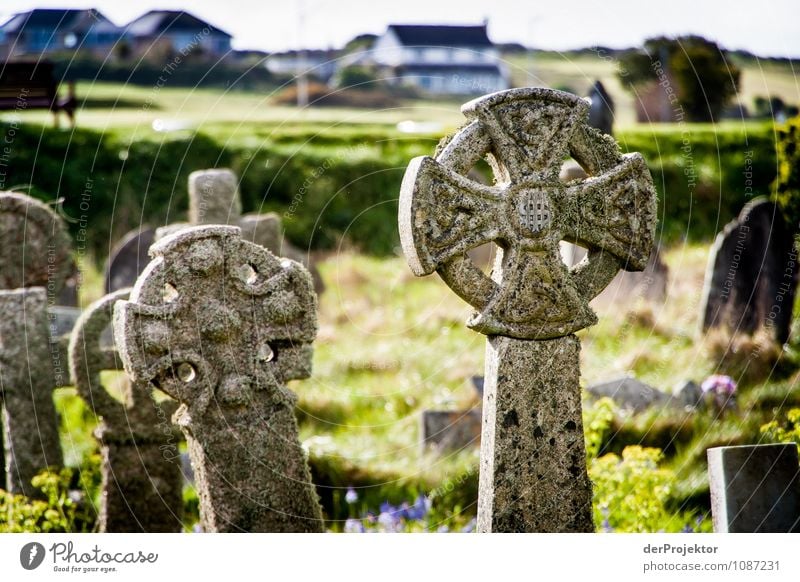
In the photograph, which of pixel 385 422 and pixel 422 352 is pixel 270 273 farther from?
pixel 422 352

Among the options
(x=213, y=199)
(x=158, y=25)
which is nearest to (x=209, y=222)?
(x=213, y=199)

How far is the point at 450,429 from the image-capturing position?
7.56 meters

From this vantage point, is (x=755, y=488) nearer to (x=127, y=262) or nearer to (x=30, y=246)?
(x=30, y=246)

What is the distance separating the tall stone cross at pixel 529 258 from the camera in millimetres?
4441

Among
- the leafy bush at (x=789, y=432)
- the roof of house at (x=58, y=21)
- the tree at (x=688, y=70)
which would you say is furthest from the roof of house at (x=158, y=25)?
the leafy bush at (x=789, y=432)

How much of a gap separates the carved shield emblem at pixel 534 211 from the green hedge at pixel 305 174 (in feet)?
38.1

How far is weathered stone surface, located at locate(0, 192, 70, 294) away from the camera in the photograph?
7.51 m

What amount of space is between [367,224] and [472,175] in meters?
4.96

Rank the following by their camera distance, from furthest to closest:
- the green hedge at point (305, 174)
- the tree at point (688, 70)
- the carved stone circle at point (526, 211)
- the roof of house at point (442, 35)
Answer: the roof of house at point (442, 35), the green hedge at point (305, 174), the tree at point (688, 70), the carved stone circle at point (526, 211)

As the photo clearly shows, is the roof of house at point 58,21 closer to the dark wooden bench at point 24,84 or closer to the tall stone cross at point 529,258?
the dark wooden bench at point 24,84

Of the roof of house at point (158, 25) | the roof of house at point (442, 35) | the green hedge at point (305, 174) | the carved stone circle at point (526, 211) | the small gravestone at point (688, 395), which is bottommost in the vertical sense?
the small gravestone at point (688, 395)

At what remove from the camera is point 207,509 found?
4.98 metres

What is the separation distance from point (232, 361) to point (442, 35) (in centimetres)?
1732
